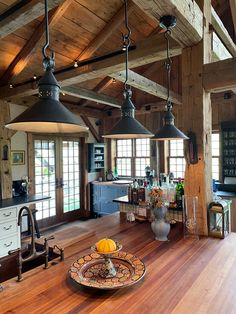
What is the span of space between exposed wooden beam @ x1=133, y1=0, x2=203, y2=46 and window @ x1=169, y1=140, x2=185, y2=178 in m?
4.47

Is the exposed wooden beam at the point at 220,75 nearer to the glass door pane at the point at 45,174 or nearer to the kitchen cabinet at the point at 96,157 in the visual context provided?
the glass door pane at the point at 45,174

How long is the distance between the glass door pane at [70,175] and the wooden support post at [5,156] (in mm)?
1817

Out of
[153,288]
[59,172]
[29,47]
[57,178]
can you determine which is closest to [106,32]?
[29,47]

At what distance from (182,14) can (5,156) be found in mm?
4011

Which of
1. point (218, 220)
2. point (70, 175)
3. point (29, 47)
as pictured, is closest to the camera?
point (218, 220)

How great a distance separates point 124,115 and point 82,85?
165 inches

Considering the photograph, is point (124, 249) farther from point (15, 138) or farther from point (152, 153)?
point (152, 153)

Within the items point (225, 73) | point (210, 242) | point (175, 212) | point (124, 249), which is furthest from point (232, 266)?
point (225, 73)

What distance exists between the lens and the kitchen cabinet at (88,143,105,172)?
22.9 feet

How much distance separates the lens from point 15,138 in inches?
205

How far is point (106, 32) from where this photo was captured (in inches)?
181

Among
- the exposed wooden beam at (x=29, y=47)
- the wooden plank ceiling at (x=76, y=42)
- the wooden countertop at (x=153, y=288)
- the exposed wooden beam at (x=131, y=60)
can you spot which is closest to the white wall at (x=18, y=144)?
the wooden plank ceiling at (x=76, y=42)

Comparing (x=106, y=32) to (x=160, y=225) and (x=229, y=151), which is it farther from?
(x=160, y=225)

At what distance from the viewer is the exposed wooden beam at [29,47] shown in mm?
3873
